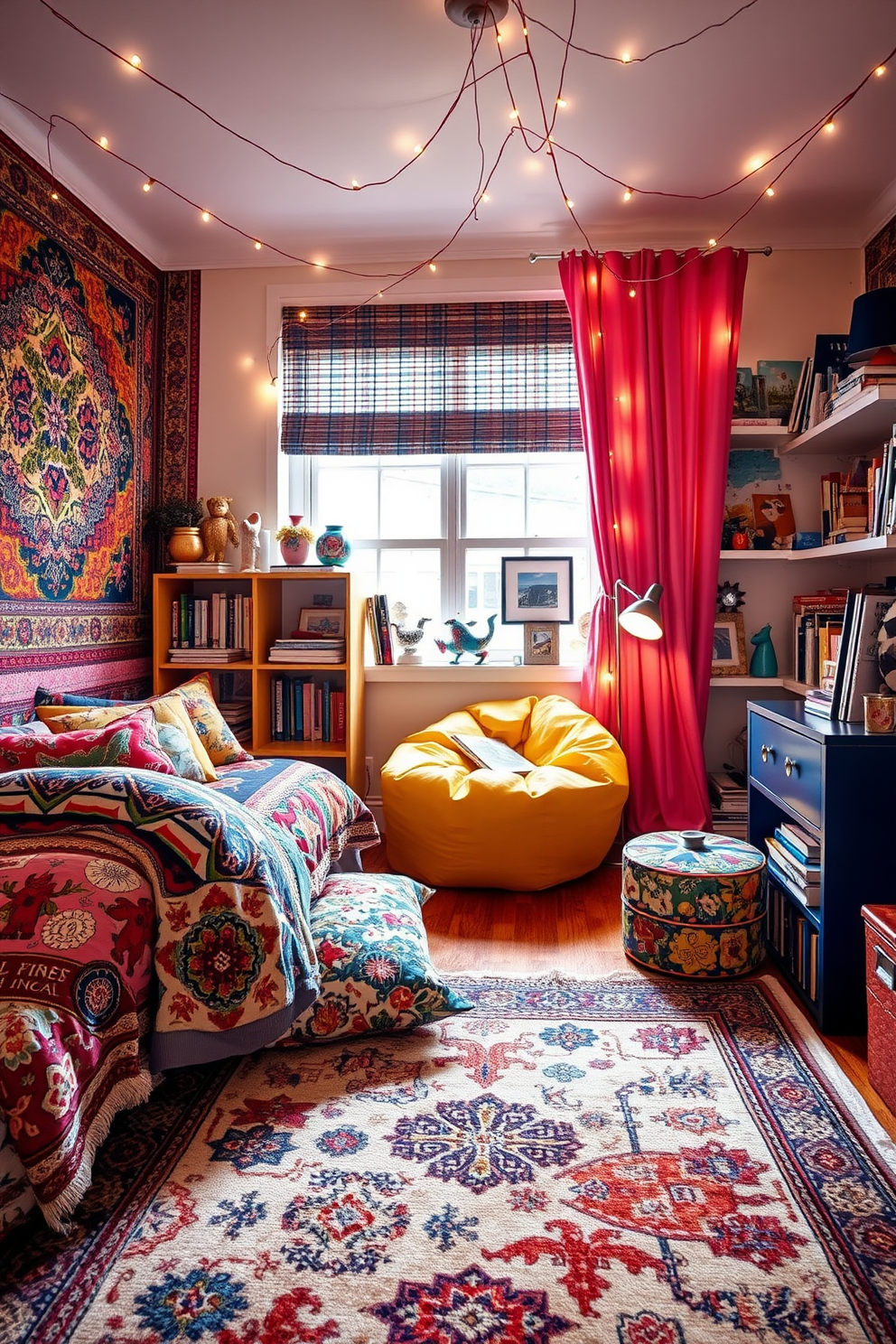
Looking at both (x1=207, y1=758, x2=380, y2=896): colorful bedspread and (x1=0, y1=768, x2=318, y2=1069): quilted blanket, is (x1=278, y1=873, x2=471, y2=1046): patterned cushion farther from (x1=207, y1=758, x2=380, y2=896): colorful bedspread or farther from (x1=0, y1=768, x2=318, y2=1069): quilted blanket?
(x1=207, y1=758, x2=380, y2=896): colorful bedspread

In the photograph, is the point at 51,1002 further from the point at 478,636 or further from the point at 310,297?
the point at 310,297

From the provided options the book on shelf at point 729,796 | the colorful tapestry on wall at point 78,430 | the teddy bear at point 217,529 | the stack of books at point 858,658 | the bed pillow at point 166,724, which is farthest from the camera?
the teddy bear at point 217,529

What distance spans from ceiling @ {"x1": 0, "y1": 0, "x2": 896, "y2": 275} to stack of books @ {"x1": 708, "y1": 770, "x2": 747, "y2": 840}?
2357mm

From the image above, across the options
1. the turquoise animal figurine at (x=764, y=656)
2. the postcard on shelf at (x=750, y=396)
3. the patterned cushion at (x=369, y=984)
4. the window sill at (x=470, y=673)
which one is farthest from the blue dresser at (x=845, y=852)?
the postcard on shelf at (x=750, y=396)

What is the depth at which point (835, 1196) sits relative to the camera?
1506 millimetres

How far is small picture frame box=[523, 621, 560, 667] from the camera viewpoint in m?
3.97

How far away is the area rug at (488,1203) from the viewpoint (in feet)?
4.09

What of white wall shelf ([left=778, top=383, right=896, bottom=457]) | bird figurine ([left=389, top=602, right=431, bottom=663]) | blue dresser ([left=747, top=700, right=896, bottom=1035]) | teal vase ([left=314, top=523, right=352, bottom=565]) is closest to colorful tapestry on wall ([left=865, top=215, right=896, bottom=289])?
white wall shelf ([left=778, top=383, right=896, bottom=457])

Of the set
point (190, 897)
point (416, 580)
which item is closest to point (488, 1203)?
point (190, 897)

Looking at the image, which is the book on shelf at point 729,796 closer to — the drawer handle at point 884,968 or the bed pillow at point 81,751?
the drawer handle at point 884,968

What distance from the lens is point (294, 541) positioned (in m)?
3.83

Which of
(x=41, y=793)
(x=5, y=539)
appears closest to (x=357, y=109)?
(x=5, y=539)

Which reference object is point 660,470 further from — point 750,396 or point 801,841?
point 801,841

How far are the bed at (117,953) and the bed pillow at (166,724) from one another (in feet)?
2.42
